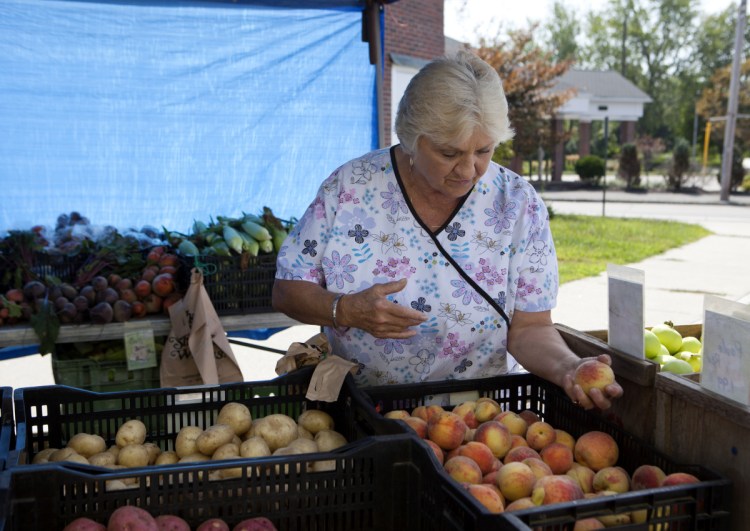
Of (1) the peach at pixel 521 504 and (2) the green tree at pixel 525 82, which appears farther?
(2) the green tree at pixel 525 82

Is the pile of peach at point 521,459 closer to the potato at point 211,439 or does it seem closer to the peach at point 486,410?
the peach at point 486,410

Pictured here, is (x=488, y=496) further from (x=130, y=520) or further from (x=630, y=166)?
(x=630, y=166)

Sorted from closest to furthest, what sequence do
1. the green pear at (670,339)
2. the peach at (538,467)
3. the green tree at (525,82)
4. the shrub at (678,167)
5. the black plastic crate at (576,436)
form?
the black plastic crate at (576,436), the peach at (538,467), the green pear at (670,339), the green tree at (525,82), the shrub at (678,167)

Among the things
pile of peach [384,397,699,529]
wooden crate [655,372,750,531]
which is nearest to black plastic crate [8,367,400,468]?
pile of peach [384,397,699,529]

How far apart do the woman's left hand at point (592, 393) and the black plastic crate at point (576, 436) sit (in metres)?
0.12

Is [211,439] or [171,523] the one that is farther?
[211,439]

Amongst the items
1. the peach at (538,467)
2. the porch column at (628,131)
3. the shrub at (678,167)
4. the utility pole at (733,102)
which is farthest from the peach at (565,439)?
the porch column at (628,131)

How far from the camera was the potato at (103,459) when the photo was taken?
6.01 feet

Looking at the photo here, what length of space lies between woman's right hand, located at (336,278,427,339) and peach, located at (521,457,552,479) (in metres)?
0.47

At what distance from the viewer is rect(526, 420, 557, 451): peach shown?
1957 mm

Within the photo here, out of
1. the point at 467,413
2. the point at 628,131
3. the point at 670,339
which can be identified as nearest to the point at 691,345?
the point at 670,339

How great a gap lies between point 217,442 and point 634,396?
108cm

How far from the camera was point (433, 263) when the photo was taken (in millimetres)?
2346

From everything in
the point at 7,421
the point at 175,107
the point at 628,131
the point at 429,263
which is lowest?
the point at 7,421
